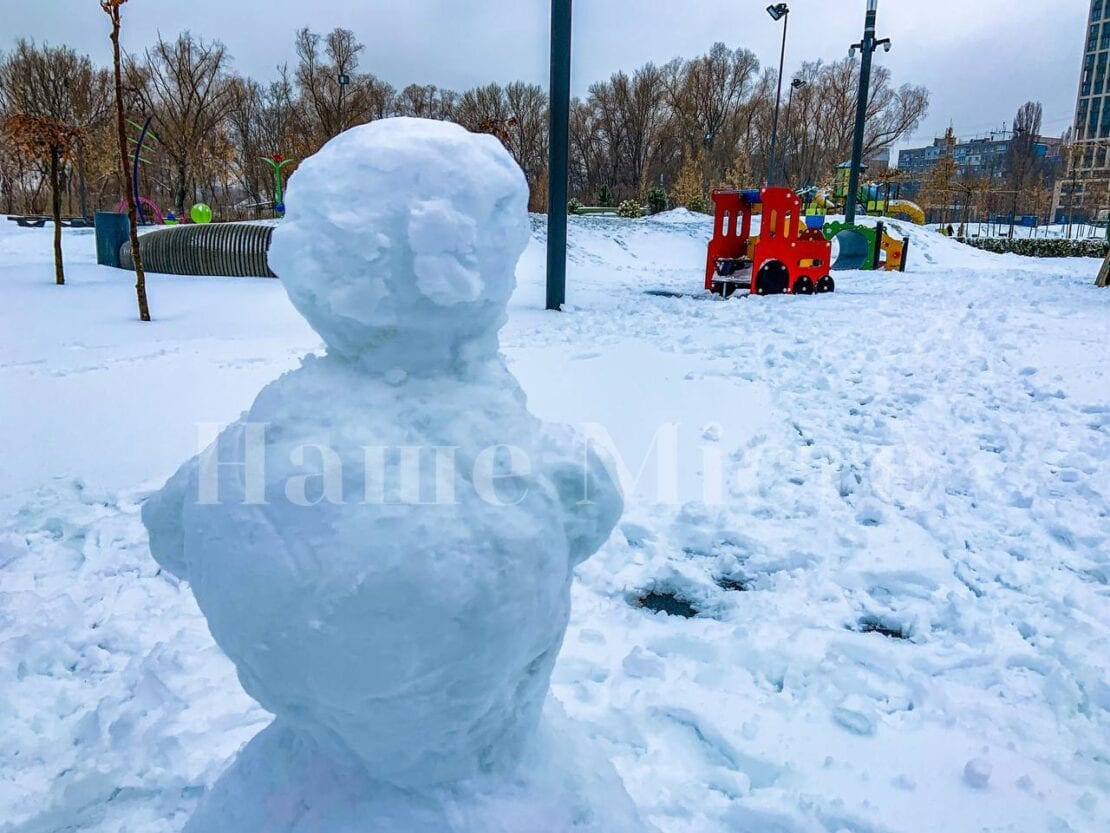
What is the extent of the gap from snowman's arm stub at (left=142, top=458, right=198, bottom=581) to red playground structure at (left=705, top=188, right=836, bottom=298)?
11.1m

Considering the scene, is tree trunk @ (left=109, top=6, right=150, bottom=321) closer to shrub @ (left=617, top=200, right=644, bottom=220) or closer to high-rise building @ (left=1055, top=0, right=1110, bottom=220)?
shrub @ (left=617, top=200, right=644, bottom=220)

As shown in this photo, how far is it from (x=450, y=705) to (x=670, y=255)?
19.0 metres

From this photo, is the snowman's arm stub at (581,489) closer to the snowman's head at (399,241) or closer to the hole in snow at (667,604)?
the snowman's head at (399,241)

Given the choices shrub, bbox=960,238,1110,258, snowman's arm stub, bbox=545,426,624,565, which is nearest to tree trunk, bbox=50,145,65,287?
snowman's arm stub, bbox=545,426,624,565

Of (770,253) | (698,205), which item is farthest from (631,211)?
(770,253)

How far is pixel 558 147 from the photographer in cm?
926

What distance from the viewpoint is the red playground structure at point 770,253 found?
11.6 metres

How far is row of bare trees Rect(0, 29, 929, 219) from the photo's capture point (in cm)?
2628

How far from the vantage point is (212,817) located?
1415mm

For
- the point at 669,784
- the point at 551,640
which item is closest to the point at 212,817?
the point at 551,640

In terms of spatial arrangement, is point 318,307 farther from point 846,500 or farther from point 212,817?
point 846,500

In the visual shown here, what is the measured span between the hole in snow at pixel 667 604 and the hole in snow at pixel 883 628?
71 centimetres

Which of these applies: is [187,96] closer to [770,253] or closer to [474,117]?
[474,117]

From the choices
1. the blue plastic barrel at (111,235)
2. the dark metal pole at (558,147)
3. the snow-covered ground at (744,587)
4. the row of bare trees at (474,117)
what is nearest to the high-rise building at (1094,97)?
the row of bare trees at (474,117)
